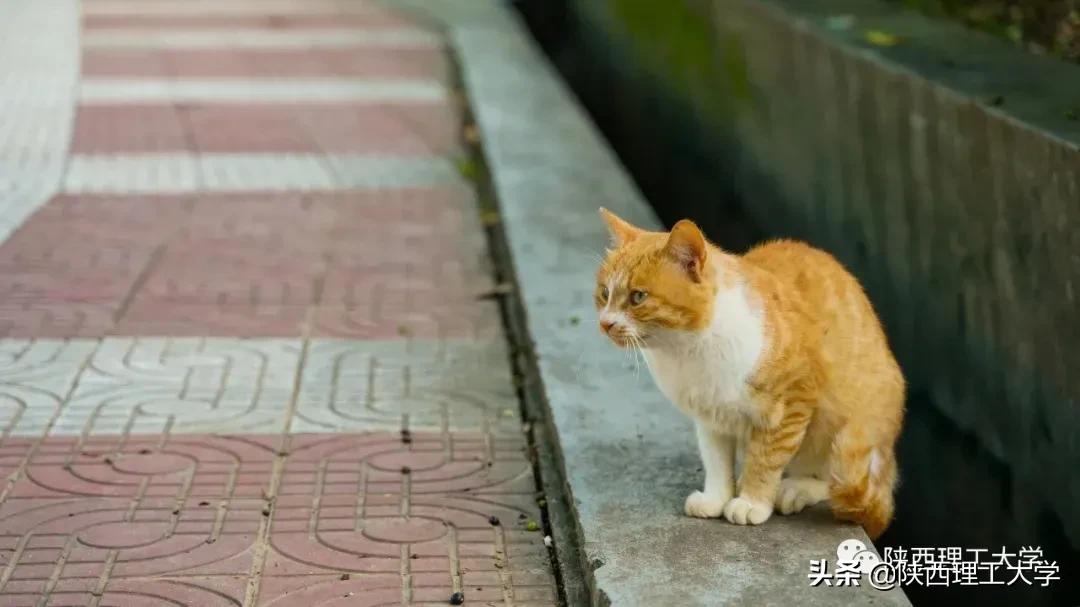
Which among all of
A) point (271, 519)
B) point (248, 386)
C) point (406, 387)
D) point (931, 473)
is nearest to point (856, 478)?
point (931, 473)

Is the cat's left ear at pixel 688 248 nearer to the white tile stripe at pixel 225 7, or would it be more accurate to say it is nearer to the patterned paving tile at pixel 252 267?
the patterned paving tile at pixel 252 267

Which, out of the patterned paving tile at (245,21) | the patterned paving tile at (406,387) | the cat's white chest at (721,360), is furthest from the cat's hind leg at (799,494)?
the patterned paving tile at (245,21)

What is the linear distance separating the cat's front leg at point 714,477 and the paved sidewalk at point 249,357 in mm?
448

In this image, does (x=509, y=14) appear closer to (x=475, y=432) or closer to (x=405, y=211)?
(x=405, y=211)

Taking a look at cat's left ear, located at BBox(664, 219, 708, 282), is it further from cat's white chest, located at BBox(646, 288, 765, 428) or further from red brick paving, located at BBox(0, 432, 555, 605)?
red brick paving, located at BBox(0, 432, 555, 605)

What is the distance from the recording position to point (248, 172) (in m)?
8.84

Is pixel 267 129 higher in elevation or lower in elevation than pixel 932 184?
lower

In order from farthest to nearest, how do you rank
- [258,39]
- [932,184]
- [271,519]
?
[258,39] → [932,184] → [271,519]

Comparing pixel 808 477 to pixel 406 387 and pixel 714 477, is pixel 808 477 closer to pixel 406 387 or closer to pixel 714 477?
pixel 714 477

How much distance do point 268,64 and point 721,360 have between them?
9.05 m

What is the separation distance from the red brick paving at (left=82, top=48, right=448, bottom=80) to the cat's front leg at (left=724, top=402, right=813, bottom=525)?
8.31 metres

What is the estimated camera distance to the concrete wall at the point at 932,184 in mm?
4293

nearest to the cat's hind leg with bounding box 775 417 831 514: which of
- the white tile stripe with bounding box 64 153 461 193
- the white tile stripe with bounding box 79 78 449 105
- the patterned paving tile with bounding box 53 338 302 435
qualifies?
the patterned paving tile with bounding box 53 338 302 435

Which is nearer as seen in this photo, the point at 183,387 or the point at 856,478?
the point at 856,478
